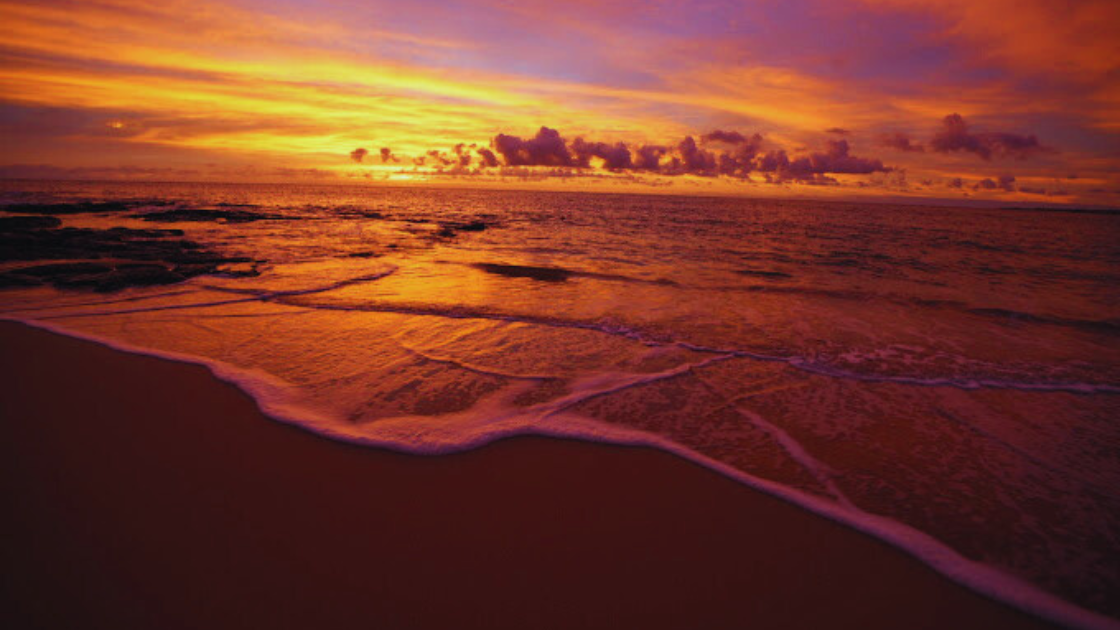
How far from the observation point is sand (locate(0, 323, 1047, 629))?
2.50 meters

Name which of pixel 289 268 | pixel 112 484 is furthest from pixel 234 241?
pixel 112 484

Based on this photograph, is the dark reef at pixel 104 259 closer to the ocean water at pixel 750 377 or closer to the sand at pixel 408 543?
the ocean water at pixel 750 377

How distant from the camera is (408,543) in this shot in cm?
295

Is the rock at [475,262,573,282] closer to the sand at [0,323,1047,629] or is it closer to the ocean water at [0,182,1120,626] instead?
the ocean water at [0,182,1120,626]

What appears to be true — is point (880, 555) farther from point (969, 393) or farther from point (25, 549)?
point (25, 549)

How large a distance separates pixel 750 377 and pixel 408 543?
4.81 m

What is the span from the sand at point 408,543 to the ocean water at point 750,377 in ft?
1.22

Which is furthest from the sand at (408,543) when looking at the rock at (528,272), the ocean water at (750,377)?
the rock at (528,272)

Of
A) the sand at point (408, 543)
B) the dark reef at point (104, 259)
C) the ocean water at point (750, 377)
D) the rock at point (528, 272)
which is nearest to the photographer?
the sand at point (408, 543)

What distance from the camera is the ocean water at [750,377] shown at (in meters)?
3.58

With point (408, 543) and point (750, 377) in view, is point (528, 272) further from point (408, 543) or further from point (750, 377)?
point (408, 543)

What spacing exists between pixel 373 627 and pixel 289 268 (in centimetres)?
1297

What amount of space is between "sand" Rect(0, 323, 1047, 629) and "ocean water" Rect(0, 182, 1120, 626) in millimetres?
371

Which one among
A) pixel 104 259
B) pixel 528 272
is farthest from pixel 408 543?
pixel 104 259
